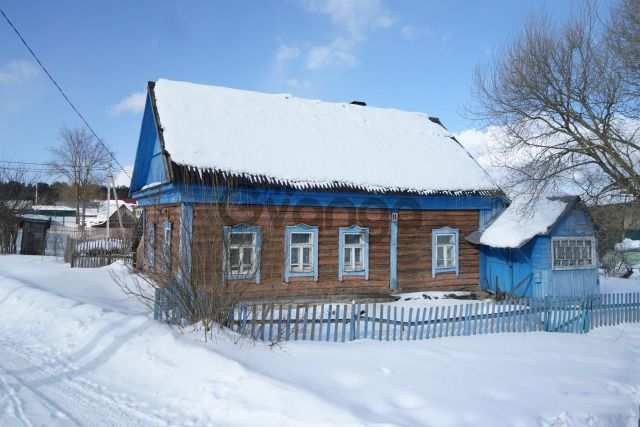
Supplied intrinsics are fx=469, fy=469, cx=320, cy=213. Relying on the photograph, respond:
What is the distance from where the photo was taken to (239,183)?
11641mm

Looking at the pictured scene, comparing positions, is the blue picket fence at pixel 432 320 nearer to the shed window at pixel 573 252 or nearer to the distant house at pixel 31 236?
the shed window at pixel 573 252

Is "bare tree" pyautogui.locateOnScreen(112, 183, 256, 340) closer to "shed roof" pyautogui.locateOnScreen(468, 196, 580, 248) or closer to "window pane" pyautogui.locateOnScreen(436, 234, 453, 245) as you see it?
"window pane" pyautogui.locateOnScreen(436, 234, 453, 245)

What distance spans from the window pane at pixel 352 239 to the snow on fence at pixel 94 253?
865cm

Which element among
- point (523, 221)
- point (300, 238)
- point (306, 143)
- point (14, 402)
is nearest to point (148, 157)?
point (306, 143)

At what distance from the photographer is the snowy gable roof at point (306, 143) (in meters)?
12.4

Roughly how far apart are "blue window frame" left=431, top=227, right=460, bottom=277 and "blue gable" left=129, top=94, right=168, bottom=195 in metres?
8.32

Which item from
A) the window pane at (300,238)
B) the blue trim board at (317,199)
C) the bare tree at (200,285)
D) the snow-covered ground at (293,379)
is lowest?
the snow-covered ground at (293,379)

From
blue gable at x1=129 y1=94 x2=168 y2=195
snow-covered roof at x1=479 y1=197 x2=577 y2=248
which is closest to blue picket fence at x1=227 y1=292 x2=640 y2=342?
snow-covered roof at x1=479 y1=197 x2=577 y2=248

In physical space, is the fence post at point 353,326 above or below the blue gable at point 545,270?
below

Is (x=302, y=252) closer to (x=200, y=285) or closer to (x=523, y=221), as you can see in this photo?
(x=200, y=285)

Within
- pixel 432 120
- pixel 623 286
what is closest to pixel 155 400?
pixel 432 120

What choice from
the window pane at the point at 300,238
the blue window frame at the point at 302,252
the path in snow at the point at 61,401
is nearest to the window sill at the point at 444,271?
the blue window frame at the point at 302,252

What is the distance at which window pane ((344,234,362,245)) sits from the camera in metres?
13.5

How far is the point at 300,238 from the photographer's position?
1298 cm
